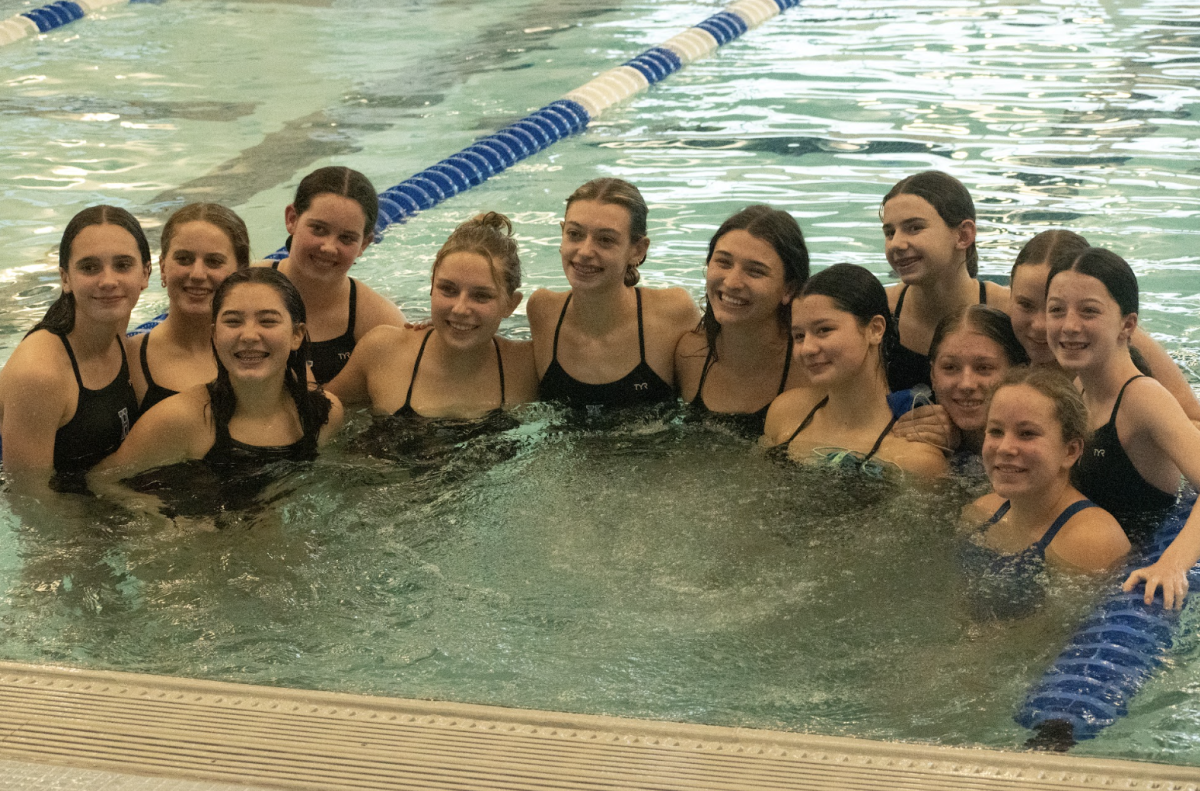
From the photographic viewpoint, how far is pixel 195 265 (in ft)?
12.9

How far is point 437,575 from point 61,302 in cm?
139

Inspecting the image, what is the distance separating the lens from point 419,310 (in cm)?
577

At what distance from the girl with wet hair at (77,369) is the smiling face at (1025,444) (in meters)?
2.43

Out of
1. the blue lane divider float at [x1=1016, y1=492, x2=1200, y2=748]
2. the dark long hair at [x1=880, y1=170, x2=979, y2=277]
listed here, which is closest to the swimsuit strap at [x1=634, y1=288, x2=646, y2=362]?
the dark long hair at [x1=880, y1=170, x2=979, y2=277]

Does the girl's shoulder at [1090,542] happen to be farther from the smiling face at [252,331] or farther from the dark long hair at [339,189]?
the dark long hair at [339,189]

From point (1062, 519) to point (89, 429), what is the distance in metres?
2.71

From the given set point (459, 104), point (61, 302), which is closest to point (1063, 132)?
point (459, 104)

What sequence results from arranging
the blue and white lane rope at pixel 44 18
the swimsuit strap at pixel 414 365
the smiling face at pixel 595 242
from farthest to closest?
the blue and white lane rope at pixel 44 18 → the swimsuit strap at pixel 414 365 → the smiling face at pixel 595 242

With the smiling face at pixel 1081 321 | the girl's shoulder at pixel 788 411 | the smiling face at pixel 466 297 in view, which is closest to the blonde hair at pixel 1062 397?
the smiling face at pixel 1081 321

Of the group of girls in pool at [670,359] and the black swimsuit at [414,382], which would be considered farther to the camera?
the black swimsuit at [414,382]

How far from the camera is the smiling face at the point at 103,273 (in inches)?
145

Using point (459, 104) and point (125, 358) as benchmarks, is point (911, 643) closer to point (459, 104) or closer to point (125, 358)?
point (125, 358)

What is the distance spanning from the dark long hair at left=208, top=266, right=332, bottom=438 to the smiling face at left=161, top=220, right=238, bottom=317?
0.06m

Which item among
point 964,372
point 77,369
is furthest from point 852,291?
point 77,369
